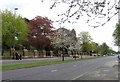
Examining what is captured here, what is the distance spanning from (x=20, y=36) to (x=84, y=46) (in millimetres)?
77471

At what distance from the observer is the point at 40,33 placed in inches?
4218

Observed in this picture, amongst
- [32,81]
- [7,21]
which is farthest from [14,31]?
[32,81]

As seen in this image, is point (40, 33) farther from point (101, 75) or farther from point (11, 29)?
point (101, 75)

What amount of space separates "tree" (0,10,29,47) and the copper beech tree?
57.6ft

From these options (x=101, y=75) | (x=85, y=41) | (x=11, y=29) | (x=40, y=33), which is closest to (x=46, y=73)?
(x=101, y=75)

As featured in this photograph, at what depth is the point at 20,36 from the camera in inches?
3364

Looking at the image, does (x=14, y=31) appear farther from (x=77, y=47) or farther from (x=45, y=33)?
(x=77, y=47)

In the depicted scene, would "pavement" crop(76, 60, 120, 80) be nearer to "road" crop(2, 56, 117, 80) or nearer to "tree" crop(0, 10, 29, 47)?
"road" crop(2, 56, 117, 80)

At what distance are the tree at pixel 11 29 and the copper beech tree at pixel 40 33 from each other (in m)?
17.6

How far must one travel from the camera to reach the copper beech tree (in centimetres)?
10433

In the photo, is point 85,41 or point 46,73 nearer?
point 46,73

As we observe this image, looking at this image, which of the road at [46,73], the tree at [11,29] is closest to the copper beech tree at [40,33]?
the tree at [11,29]

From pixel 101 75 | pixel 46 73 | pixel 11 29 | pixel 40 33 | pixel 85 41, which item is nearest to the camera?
pixel 101 75

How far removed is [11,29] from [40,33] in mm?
28319
